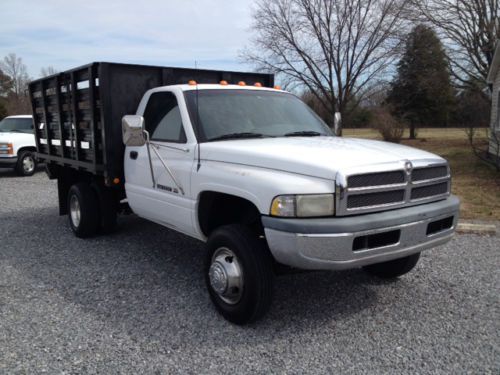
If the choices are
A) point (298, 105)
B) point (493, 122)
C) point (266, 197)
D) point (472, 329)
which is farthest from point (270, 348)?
point (493, 122)

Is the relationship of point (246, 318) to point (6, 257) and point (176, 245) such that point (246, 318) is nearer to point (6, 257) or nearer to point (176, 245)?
point (176, 245)

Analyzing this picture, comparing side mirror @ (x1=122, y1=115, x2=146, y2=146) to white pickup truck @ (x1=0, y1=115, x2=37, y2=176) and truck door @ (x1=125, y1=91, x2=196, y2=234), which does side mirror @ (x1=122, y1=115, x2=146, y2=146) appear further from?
white pickup truck @ (x1=0, y1=115, x2=37, y2=176)

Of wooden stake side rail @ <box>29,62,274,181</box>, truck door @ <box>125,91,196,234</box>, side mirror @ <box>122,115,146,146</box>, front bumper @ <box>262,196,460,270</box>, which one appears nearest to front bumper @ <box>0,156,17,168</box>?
wooden stake side rail @ <box>29,62,274,181</box>

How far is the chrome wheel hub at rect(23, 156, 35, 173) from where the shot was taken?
48.6 feet

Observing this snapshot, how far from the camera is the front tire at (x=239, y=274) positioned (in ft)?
12.0

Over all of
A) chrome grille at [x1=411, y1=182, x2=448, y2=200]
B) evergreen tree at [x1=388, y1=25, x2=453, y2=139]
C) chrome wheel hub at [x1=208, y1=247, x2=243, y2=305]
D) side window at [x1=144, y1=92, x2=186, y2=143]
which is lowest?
chrome wheel hub at [x1=208, y1=247, x2=243, y2=305]

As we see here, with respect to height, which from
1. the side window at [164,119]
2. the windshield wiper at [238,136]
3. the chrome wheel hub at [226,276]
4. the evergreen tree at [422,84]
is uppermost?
the evergreen tree at [422,84]

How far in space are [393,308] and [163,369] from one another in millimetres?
2134

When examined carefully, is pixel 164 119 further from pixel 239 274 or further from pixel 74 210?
pixel 74 210

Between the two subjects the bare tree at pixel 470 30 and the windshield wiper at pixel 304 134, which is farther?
the bare tree at pixel 470 30

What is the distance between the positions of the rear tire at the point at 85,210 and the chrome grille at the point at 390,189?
4190 millimetres

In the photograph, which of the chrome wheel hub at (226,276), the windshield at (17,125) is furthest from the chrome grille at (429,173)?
the windshield at (17,125)

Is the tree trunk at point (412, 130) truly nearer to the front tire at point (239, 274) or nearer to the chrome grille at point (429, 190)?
the chrome grille at point (429, 190)

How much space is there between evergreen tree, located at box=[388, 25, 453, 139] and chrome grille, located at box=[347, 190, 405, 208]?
85.9ft
